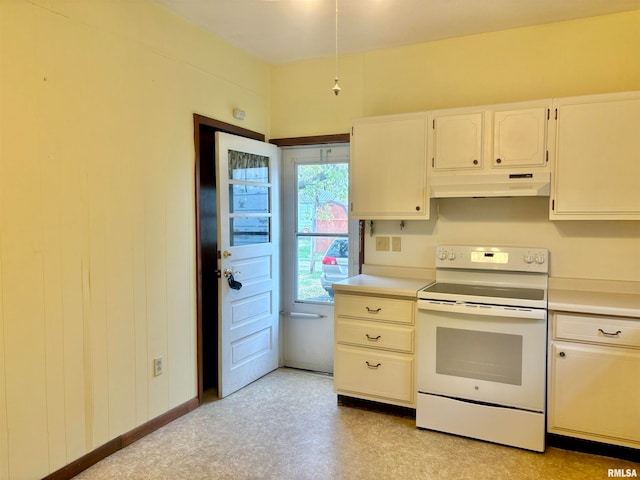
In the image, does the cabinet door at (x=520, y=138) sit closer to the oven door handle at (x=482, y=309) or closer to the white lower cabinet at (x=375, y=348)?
the oven door handle at (x=482, y=309)

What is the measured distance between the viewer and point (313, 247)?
12.7 feet

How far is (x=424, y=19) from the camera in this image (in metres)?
2.90

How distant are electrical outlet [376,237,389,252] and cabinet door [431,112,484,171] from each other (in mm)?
738

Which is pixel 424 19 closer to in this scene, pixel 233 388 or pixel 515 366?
pixel 515 366

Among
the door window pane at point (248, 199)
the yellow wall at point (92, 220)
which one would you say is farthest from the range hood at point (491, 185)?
the yellow wall at point (92, 220)

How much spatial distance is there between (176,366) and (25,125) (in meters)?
1.69

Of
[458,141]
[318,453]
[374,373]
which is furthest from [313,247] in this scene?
[318,453]

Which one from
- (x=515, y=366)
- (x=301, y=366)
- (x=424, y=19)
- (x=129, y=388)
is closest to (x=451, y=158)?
(x=424, y=19)

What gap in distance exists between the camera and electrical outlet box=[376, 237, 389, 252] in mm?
3475

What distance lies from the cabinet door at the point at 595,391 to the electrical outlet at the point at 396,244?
4.25 feet

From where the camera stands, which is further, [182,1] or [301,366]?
[301,366]

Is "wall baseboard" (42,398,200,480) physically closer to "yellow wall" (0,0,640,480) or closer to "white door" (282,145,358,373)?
"yellow wall" (0,0,640,480)

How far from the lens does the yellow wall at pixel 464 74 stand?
9.27 ft

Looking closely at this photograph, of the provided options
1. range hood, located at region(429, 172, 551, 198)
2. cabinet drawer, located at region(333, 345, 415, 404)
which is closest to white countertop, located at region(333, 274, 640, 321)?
cabinet drawer, located at region(333, 345, 415, 404)
